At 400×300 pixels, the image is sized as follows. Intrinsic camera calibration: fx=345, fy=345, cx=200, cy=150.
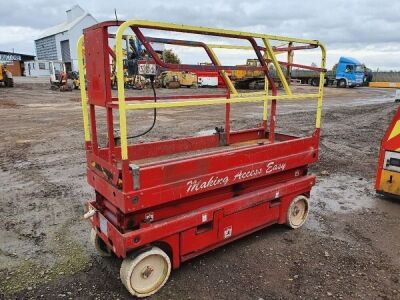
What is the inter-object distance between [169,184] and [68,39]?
52.8 m

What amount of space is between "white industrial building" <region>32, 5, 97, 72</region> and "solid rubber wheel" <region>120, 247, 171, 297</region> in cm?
4714

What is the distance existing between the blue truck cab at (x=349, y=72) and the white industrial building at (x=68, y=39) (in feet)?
107

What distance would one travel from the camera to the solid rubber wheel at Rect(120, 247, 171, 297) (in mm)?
2748

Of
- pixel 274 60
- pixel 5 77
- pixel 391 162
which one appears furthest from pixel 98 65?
pixel 5 77

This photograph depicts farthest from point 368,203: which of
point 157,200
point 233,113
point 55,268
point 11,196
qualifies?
point 233,113

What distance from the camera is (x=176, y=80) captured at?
28.7m

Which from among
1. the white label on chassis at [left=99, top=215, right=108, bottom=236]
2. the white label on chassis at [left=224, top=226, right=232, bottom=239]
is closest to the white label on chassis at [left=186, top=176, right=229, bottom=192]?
the white label on chassis at [left=224, top=226, right=232, bottom=239]

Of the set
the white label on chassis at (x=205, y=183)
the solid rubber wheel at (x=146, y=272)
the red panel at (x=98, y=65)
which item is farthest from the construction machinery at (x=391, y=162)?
the red panel at (x=98, y=65)

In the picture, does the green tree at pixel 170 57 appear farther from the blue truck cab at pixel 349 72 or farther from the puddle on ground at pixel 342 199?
the puddle on ground at pixel 342 199

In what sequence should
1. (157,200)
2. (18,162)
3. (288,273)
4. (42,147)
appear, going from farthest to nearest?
(42,147) < (18,162) < (288,273) < (157,200)

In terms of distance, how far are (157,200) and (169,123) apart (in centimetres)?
883

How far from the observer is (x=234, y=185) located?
3.37 m

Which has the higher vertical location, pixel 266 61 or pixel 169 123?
pixel 266 61

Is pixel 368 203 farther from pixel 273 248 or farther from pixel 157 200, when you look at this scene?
pixel 157 200
